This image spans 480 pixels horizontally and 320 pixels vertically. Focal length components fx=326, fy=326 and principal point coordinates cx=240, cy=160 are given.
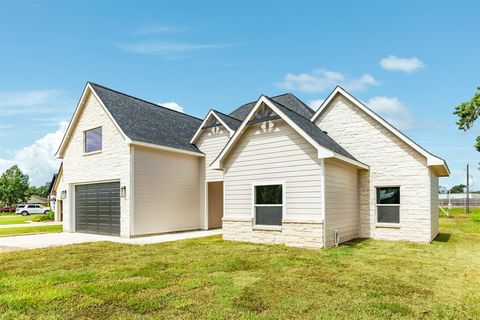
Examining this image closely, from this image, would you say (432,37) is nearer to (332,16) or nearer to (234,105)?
(332,16)

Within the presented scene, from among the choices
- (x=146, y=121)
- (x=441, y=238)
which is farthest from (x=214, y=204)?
(x=441, y=238)

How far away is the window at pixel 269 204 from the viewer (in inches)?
474

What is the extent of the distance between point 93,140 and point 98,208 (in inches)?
140

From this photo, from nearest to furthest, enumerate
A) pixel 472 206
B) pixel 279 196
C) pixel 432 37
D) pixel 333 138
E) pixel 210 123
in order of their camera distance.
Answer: pixel 279 196, pixel 432 37, pixel 333 138, pixel 210 123, pixel 472 206

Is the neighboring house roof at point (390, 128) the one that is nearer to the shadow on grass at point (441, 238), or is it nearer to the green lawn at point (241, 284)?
the shadow on grass at point (441, 238)

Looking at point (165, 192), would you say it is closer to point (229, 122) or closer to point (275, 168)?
point (229, 122)

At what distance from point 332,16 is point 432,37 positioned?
425 cm

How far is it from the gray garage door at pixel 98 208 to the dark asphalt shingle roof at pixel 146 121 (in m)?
2.79

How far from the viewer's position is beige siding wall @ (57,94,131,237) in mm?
14977

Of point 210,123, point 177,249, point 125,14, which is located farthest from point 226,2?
point 177,249

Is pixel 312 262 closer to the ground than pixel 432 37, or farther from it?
closer to the ground

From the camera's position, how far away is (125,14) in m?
13.5

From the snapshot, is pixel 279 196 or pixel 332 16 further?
pixel 332 16

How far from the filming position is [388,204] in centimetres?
1343
